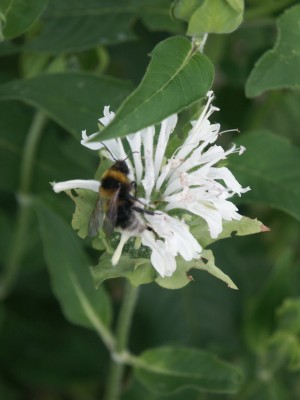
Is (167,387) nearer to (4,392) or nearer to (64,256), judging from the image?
(64,256)

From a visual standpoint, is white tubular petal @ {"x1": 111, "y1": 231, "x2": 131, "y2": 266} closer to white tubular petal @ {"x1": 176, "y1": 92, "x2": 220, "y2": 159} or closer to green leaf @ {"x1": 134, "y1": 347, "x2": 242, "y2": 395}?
white tubular petal @ {"x1": 176, "y1": 92, "x2": 220, "y2": 159}

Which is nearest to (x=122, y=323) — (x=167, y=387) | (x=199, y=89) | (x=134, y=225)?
(x=167, y=387)

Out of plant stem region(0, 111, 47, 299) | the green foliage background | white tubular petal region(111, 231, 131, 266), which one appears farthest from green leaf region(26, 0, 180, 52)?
white tubular petal region(111, 231, 131, 266)

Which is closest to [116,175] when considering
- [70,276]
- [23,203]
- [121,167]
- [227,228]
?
[121,167]

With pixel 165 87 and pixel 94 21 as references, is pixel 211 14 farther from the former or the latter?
pixel 94 21

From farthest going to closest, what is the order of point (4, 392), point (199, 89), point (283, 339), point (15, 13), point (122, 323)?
point (4, 392), point (283, 339), point (122, 323), point (15, 13), point (199, 89)

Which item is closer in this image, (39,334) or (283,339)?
(283,339)

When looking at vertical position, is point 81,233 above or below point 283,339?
above
